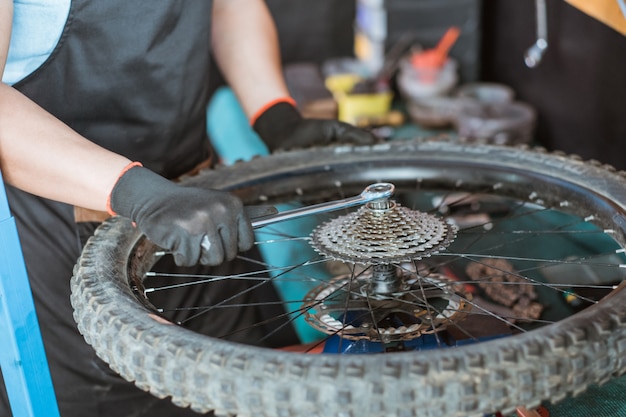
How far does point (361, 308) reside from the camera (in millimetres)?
1075

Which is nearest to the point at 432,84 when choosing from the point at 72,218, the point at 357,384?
the point at 72,218

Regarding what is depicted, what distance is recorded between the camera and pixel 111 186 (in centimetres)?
99

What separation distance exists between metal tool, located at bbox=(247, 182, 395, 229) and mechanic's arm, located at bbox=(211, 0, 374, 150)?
0.45 metres

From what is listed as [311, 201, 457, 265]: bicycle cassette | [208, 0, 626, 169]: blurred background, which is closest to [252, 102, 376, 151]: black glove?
[311, 201, 457, 265]: bicycle cassette

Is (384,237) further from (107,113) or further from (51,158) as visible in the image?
(107,113)

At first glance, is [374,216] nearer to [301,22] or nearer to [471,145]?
[471,145]

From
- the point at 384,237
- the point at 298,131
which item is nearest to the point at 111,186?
the point at 384,237

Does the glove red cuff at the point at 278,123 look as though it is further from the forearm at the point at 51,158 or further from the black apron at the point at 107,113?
the forearm at the point at 51,158

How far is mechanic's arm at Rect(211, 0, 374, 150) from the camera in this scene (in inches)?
58.5

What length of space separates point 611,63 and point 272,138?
129cm

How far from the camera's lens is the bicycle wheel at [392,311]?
71cm

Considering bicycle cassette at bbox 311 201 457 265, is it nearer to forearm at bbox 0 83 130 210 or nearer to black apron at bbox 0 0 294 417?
forearm at bbox 0 83 130 210

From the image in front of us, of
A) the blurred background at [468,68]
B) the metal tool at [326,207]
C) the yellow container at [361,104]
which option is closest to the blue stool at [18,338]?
the metal tool at [326,207]

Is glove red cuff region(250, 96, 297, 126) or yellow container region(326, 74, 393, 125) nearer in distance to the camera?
glove red cuff region(250, 96, 297, 126)
